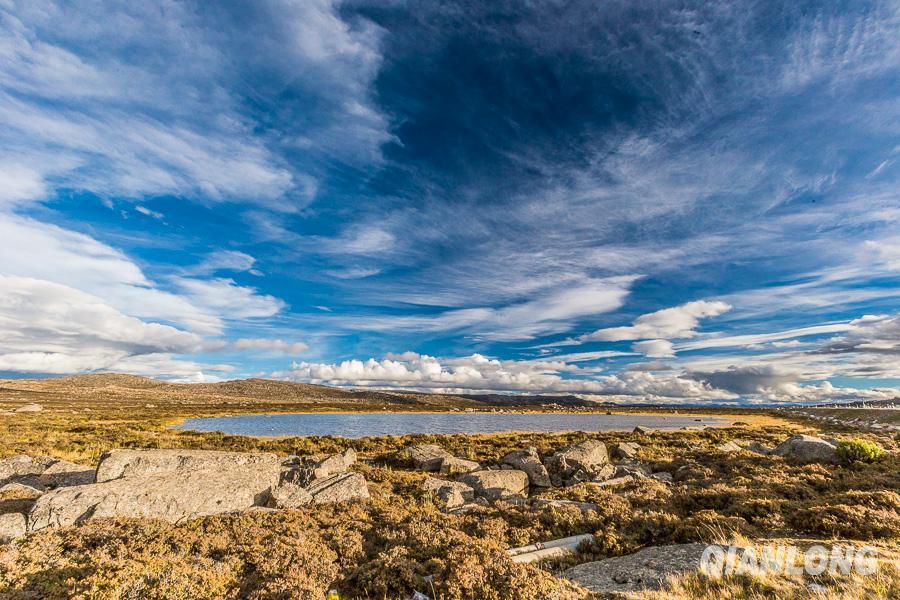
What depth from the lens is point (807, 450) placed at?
1004 inches

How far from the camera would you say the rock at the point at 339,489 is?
56.3 ft

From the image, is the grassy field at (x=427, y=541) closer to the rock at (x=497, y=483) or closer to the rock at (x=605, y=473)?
the rock at (x=497, y=483)

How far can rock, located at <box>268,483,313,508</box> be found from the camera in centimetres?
1587

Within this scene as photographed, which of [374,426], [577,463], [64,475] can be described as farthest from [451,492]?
[374,426]

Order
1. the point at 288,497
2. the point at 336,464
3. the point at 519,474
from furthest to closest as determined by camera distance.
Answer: the point at 336,464 → the point at 519,474 → the point at 288,497

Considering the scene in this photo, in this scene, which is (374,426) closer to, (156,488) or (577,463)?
(577,463)

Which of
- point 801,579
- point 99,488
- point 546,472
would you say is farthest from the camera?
point 546,472

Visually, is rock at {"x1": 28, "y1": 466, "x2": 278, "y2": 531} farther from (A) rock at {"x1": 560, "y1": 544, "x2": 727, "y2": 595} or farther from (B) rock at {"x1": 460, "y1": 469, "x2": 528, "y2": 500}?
(A) rock at {"x1": 560, "y1": 544, "x2": 727, "y2": 595}

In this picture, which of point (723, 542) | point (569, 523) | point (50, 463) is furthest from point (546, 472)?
point (50, 463)

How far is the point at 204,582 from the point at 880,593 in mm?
12426

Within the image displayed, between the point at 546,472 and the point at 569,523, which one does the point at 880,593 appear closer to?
the point at 569,523

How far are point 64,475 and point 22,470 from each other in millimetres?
2474

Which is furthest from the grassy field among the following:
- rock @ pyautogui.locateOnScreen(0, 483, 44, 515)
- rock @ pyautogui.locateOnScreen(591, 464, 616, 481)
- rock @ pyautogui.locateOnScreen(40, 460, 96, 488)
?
rock @ pyautogui.locateOnScreen(40, 460, 96, 488)

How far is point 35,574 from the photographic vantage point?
8.75 m
